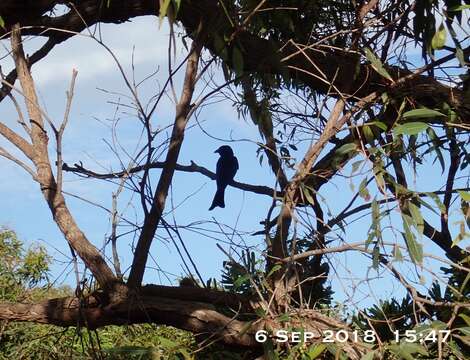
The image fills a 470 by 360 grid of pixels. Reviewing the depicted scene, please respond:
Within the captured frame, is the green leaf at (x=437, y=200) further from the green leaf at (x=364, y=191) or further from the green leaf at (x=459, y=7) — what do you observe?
the green leaf at (x=459, y=7)

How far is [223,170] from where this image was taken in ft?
15.4

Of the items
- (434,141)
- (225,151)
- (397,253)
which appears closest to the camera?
(397,253)

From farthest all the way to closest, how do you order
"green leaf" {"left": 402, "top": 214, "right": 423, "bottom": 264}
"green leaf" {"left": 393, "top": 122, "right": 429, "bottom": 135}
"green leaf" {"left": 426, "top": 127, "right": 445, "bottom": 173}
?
"green leaf" {"left": 426, "top": 127, "right": 445, "bottom": 173}, "green leaf" {"left": 393, "top": 122, "right": 429, "bottom": 135}, "green leaf" {"left": 402, "top": 214, "right": 423, "bottom": 264}

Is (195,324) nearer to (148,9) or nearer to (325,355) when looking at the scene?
(325,355)

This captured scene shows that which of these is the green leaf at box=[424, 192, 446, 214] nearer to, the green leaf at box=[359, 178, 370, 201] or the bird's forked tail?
the green leaf at box=[359, 178, 370, 201]

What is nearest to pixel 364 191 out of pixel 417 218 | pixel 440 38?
pixel 417 218

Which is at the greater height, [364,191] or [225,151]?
[225,151]

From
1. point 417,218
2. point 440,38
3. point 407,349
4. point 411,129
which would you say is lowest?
point 407,349

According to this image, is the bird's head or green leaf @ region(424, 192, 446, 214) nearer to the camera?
green leaf @ region(424, 192, 446, 214)

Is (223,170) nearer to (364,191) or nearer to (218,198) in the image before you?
(218,198)

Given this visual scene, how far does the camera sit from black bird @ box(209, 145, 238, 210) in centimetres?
428

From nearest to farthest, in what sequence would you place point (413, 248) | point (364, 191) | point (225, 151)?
1. point (413, 248)
2. point (364, 191)
3. point (225, 151)

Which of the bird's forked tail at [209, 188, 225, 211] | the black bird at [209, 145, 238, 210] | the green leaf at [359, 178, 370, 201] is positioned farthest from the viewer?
the bird's forked tail at [209, 188, 225, 211]
